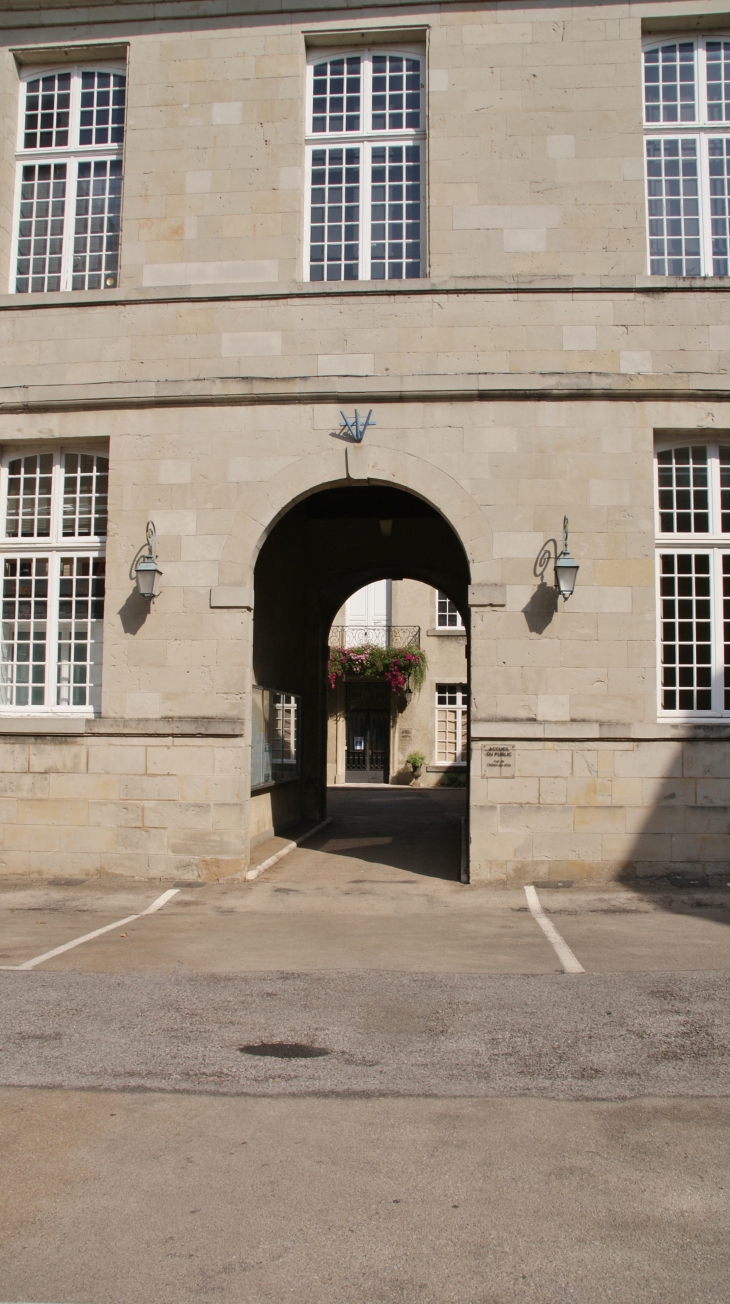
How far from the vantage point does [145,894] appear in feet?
30.8

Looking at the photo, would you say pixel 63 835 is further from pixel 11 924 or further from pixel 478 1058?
pixel 478 1058

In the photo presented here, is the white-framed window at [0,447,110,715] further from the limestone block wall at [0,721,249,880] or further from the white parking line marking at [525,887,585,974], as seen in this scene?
the white parking line marking at [525,887,585,974]

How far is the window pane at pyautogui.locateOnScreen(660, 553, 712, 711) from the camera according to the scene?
33.0 feet

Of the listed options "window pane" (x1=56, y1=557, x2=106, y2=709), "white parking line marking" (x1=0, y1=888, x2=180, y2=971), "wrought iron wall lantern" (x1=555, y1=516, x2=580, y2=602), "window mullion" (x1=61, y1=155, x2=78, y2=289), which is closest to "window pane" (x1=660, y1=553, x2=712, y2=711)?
Answer: "wrought iron wall lantern" (x1=555, y1=516, x2=580, y2=602)

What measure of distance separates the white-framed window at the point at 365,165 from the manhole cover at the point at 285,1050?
8.20m

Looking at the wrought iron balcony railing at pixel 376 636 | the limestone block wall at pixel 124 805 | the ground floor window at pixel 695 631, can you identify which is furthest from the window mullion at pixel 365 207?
the wrought iron balcony railing at pixel 376 636

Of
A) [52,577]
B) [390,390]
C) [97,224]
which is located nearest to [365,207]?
[390,390]

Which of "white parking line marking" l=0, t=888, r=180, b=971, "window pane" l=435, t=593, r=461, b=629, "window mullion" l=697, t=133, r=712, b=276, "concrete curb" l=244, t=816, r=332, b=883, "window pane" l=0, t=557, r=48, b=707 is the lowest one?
"white parking line marking" l=0, t=888, r=180, b=971

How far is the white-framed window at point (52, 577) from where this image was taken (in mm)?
10680

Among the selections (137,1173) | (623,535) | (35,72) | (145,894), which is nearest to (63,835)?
(145,894)

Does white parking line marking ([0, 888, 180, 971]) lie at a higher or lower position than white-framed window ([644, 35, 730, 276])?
lower

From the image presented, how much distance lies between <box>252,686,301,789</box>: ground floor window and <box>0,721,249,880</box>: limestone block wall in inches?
52.8

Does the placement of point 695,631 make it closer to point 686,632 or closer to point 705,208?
point 686,632

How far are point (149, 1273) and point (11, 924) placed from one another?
5.76m
